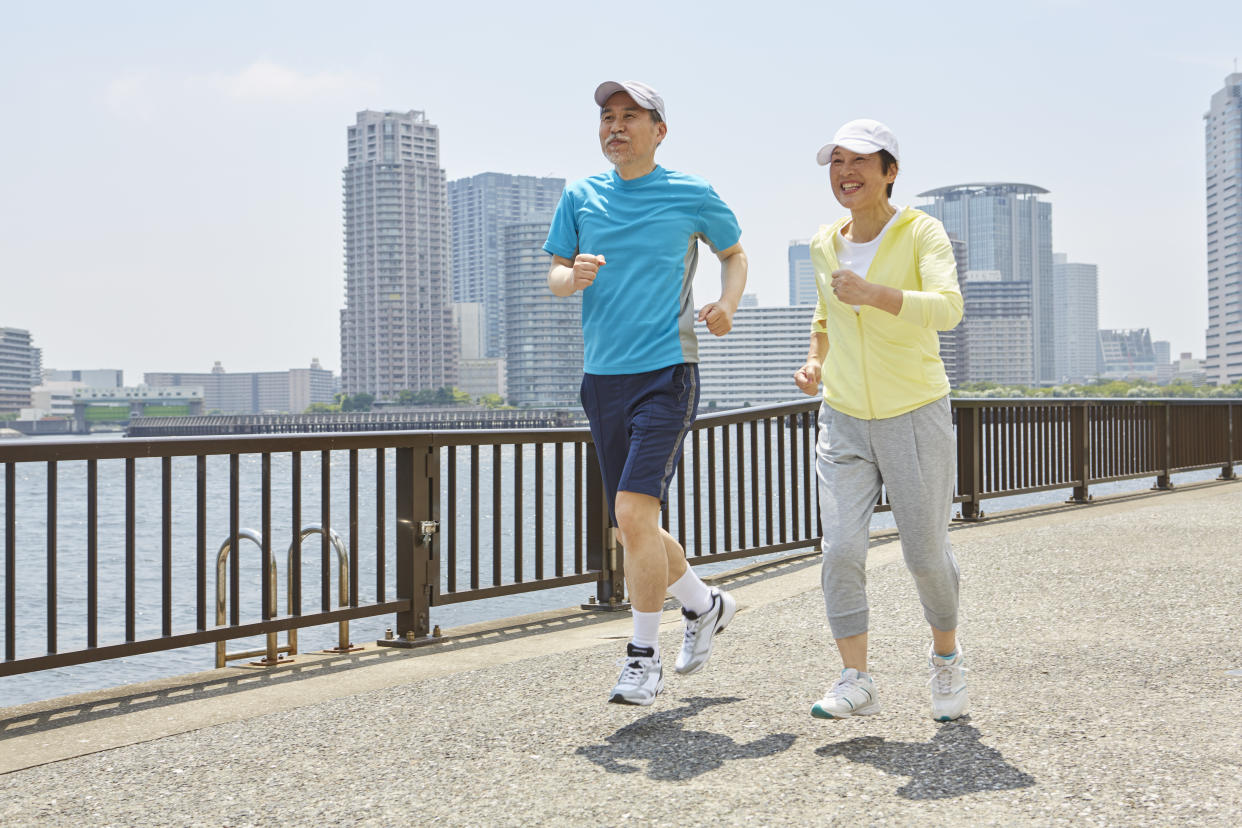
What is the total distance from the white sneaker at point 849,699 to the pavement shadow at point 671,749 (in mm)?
120

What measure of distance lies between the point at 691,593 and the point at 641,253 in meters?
1.19

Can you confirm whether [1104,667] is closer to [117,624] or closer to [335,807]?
[335,807]

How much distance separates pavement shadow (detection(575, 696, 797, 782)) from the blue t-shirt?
1.10m

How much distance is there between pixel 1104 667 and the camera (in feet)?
13.9

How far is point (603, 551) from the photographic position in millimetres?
6270

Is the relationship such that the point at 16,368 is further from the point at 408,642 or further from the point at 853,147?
the point at 853,147

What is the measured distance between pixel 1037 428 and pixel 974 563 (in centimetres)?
453

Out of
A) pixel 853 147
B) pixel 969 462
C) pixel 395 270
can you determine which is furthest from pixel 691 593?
pixel 395 270

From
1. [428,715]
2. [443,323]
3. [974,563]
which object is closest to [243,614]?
[974,563]

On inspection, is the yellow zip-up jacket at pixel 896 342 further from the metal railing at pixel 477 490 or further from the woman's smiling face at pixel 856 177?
the metal railing at pixel 477 490

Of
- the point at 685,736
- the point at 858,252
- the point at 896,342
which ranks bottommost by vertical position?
the point at 685,736

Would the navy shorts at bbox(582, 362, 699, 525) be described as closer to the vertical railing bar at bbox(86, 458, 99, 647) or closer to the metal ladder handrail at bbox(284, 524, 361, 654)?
the vertical railing bar at bbox(86, 458, 99, 647)

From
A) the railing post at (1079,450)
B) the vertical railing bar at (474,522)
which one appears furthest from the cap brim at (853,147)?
the railing post at (1079,450)

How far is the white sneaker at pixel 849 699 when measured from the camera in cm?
332
